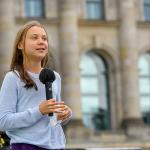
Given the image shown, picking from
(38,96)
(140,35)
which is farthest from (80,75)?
(38,96)

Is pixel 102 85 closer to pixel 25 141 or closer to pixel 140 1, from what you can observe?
pixel 140 1

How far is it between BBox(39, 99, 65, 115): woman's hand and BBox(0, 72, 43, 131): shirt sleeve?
0.04 meters

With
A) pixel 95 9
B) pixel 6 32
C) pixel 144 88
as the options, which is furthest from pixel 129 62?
pixel 6 32

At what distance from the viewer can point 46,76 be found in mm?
3652

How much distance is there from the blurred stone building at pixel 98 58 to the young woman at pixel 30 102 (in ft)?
84.7

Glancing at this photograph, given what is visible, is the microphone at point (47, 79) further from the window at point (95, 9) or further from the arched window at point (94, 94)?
the window at point (95, 9)

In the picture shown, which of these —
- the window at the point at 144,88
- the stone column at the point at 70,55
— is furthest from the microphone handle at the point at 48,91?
the window at the point at 144,88

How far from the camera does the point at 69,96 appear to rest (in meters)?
30.1

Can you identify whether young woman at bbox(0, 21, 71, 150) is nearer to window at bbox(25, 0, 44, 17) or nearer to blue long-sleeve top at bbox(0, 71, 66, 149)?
blue long-sleeve top at bbox(0, 71, 66, 149)

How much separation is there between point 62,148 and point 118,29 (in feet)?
94.1

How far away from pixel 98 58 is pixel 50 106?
2858cm

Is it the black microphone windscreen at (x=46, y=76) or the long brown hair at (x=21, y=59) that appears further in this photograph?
the long brown hair at (x=21, y=59)

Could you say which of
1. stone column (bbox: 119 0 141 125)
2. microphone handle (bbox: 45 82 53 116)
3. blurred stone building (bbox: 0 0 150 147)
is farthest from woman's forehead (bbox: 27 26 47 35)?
stone column (bbox: 119 0 141 125)

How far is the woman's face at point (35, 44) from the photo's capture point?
382cm
